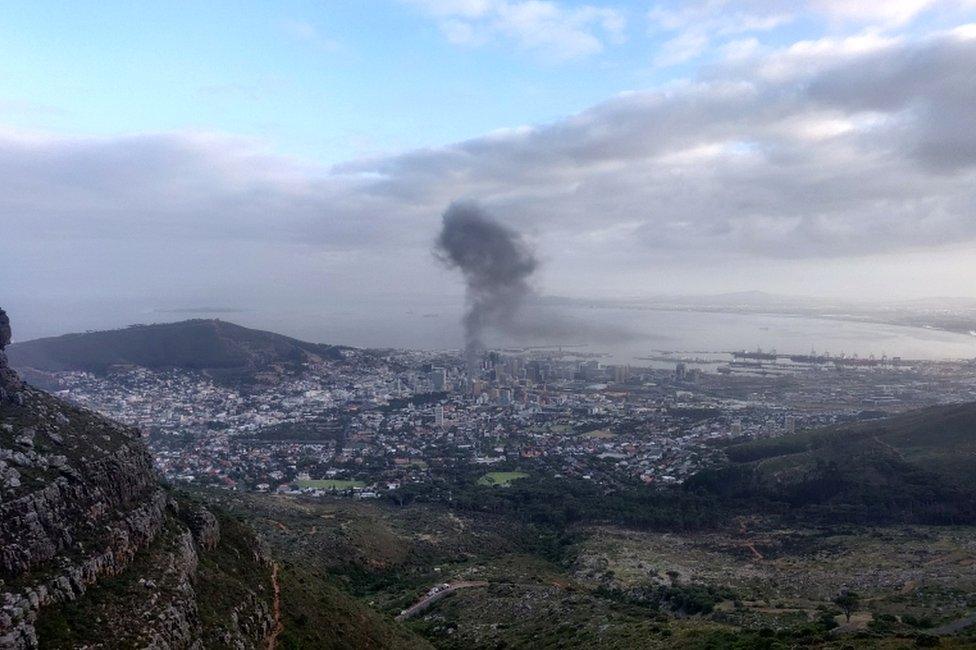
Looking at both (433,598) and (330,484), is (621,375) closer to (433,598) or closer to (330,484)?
(330,484)

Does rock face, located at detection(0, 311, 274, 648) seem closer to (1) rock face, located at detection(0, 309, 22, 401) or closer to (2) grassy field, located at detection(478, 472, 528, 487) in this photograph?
(1) rock face, located at detection(0, 309, 22, 401)

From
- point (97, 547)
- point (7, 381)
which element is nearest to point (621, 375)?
point (7, 381)

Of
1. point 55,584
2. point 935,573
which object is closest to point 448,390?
point 935,573

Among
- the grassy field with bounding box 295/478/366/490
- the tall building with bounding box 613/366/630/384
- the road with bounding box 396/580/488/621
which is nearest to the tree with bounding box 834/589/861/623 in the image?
the road with bounding box 396/580/488/621

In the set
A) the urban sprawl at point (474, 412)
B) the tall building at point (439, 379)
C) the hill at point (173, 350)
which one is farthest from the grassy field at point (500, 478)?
the hill at point (173, 350)

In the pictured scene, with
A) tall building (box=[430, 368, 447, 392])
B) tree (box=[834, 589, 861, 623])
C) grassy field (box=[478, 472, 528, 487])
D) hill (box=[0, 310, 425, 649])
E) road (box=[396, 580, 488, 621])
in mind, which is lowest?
grassy field (box=[478, 472, 528, 487])

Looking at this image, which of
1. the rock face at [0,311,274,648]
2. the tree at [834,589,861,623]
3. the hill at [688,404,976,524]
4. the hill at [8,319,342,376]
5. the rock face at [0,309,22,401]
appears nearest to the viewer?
the rock face at [0,311,274,648]
